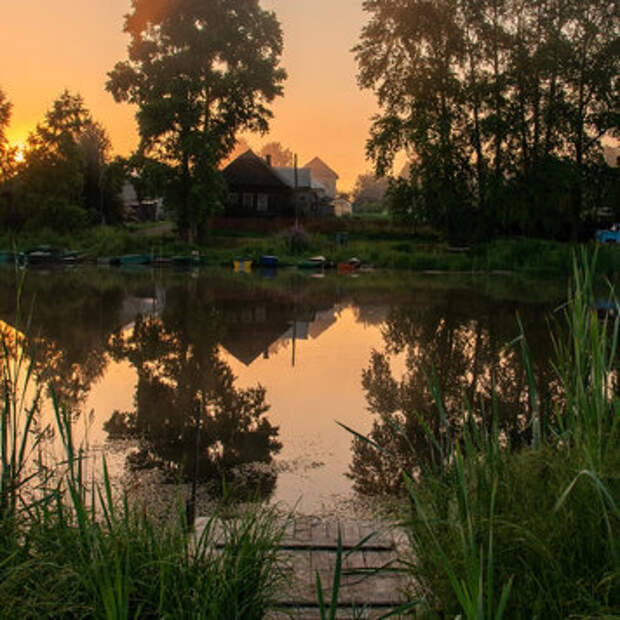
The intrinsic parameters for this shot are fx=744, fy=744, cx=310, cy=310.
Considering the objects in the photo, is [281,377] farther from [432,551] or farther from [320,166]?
[320,166]

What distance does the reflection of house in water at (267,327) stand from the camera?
589 inches

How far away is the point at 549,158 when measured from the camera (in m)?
42.5

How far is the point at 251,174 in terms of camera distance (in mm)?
59688

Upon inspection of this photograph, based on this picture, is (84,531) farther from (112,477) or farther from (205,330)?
(205,330)

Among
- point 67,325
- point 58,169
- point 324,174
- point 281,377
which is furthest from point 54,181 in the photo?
point 324,174

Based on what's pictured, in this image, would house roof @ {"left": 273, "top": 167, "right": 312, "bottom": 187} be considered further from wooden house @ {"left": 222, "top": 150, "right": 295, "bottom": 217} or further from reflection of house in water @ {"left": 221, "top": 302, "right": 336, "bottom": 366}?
reflection of house in water @ {"left": 221, "top": 302, "right": 336, "bottom": 366}

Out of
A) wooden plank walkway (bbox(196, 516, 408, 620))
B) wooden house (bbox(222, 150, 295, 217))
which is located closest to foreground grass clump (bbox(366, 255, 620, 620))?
wooden plank walkway (bbox(196, 516, 408, 620))

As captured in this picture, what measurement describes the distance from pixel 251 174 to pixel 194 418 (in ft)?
171

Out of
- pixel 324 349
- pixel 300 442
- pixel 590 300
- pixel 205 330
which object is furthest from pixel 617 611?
pixel 205 330

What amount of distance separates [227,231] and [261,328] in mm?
36051

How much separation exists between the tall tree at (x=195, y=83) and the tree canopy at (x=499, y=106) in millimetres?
7934

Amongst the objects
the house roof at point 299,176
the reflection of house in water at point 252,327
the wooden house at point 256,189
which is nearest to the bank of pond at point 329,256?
the wooden house at point 256,189

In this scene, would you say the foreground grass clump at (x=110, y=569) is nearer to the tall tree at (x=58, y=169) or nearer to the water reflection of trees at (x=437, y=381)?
the water reflection of trees at (x=437, y=381)

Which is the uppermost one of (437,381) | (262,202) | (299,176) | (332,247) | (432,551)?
(299,176)
